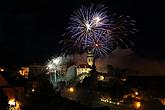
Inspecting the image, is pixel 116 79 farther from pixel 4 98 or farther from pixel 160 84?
pixel 4 98

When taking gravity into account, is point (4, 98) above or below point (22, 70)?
below

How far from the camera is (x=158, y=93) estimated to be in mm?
45625

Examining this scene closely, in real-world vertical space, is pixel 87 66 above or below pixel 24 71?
above

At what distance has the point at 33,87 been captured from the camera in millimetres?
41125

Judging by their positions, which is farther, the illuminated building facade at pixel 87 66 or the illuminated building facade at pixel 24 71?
the illuminated building facade at pixel 87 66

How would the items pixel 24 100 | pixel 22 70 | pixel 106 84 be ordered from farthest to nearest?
pixel 22 70, pixel 106 84, pixel 24 100

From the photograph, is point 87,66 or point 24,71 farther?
point 87,66

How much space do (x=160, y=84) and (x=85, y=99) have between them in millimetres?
15708

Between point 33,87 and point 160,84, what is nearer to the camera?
point 33,87

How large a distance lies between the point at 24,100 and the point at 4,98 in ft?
34.4

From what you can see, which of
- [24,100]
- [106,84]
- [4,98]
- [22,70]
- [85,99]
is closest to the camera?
[4,98]

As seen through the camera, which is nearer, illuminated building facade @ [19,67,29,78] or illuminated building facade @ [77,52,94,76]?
illuminated building facade @ [19,67,29,78]

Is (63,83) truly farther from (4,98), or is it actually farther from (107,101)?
(4,98)

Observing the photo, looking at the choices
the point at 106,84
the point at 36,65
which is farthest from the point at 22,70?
the point at 106,84
